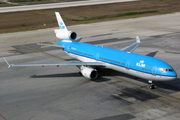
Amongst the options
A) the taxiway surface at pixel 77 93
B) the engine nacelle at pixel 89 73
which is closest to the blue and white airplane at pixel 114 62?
the engine nacelle at pixel 89 73

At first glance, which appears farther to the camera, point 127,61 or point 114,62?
point 114,62

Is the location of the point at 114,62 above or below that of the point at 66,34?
below

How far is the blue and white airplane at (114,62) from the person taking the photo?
26484 mm

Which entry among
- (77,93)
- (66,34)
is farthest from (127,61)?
(66,34)

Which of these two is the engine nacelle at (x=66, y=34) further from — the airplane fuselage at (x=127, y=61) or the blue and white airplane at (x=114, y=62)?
the airplane fuselage at (x=127, y=61)

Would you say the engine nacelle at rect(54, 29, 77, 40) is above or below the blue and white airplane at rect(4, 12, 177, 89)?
above

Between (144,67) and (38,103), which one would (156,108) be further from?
(38,103)

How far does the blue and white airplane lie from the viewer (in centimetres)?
2648

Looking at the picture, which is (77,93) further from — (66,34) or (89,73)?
(66,34)

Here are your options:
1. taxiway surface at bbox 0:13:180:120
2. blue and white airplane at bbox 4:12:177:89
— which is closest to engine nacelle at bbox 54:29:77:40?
blue and white airplane at bbox 4:12:177:89

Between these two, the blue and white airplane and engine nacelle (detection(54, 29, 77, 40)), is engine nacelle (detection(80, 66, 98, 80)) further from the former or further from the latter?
engine nacelle (detection(54, 29, 77, 40))

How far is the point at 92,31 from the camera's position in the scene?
2763 inches

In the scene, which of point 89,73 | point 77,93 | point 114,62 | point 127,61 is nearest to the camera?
point 77,93

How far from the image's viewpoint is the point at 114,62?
3086cm
